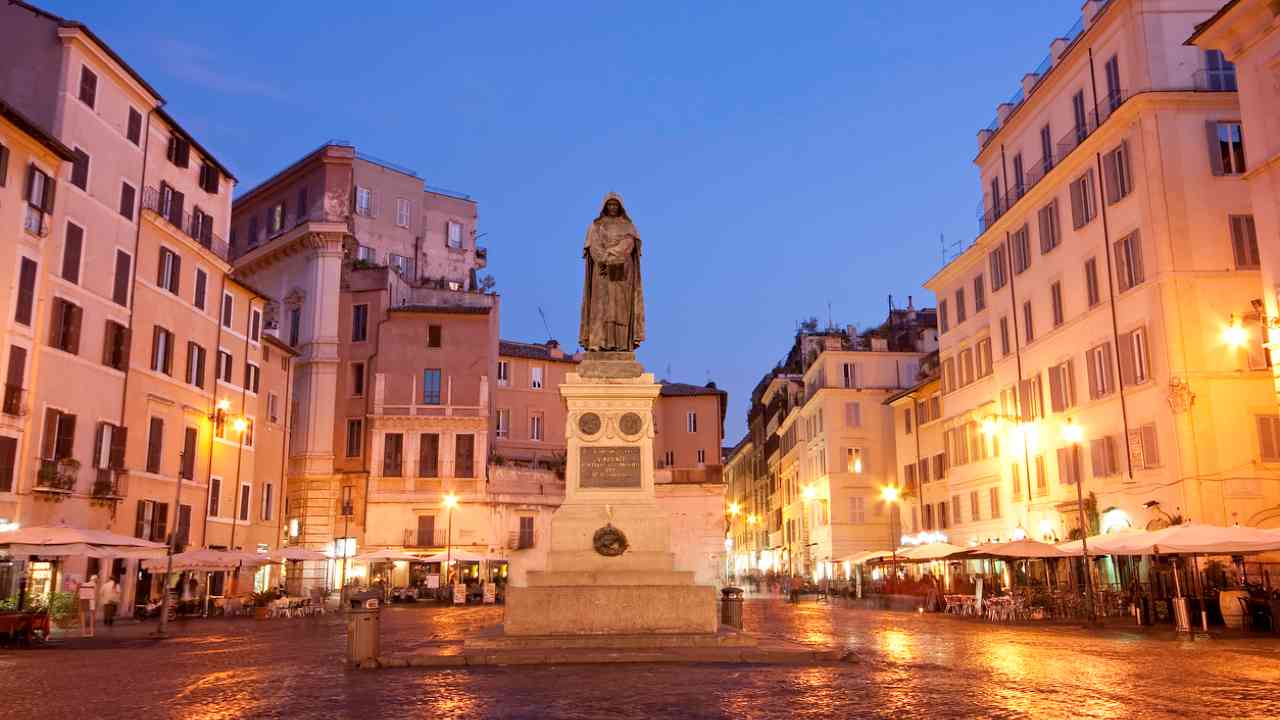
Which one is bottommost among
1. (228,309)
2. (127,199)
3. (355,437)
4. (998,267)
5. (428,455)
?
(428,455)

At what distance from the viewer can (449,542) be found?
5153 cm

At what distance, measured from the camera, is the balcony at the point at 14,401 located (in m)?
29.6

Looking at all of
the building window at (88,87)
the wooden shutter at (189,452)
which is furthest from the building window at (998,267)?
the building window at (88,87)

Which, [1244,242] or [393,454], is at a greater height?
[1244,242]

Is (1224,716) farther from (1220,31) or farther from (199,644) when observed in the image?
(1220,31)

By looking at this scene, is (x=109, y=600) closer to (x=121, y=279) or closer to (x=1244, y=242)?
(x=121, y=279)

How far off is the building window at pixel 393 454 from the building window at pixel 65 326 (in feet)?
81.6

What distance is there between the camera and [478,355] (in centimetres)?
5912

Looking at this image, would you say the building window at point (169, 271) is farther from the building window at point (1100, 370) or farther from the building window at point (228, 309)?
the building window at point (1100, 370)

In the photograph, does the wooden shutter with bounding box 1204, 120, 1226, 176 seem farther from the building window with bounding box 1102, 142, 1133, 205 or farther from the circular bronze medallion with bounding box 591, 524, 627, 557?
the circular bronze medallion with bounding box 591, 524, 627, 557

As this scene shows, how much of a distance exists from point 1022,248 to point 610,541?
31.1 metres

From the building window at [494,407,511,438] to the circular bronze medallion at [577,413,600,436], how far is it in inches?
2021

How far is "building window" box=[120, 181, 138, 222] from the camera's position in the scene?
36688 mm

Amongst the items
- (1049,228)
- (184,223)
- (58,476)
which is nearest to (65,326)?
(58,476)
